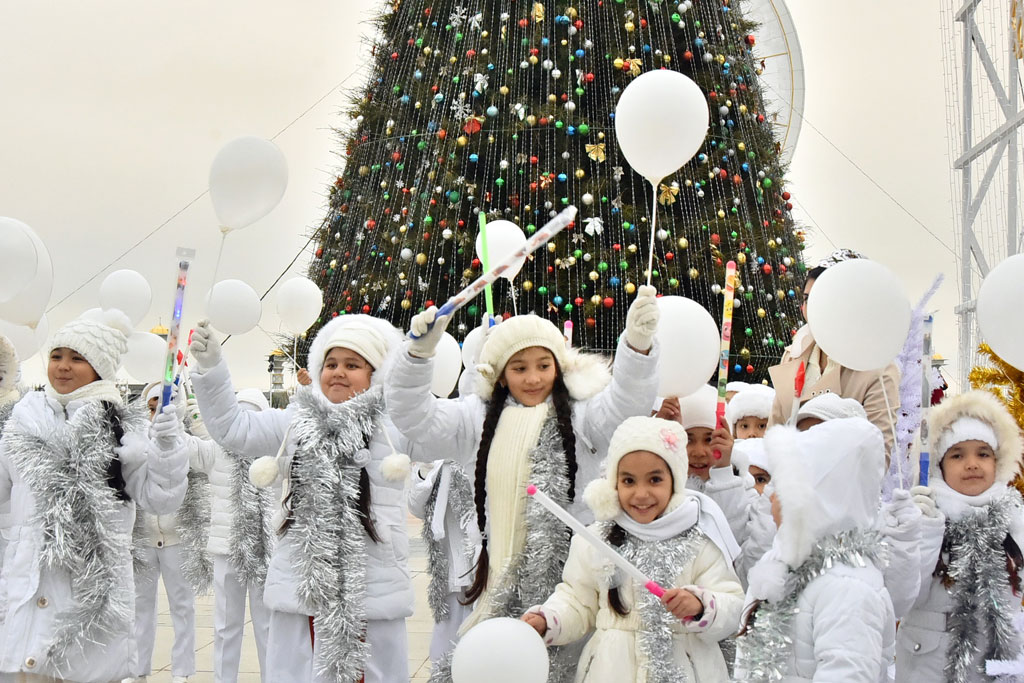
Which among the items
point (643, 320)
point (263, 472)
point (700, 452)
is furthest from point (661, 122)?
point (263, 472)

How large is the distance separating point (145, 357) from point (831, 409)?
12.6ft

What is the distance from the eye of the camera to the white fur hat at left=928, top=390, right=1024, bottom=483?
350cm

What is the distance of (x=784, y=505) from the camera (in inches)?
104

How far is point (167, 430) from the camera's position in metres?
3.87

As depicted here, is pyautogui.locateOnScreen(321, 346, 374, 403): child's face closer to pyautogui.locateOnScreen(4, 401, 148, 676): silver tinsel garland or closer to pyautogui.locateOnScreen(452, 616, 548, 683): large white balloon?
pyautogui.locateOnScreen(4, 401, 148, 676): silver tinsel garland

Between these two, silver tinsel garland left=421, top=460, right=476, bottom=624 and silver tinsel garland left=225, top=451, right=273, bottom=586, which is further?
silver tinsel garland left=225, top=451, right=273, bottom=586

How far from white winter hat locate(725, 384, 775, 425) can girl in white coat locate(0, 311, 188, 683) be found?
2.26 m

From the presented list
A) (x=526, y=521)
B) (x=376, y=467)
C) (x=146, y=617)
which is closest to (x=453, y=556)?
(x=376, y=467)

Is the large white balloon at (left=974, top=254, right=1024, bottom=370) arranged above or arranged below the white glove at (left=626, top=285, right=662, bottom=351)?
above

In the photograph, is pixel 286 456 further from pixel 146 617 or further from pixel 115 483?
pixel 146 617

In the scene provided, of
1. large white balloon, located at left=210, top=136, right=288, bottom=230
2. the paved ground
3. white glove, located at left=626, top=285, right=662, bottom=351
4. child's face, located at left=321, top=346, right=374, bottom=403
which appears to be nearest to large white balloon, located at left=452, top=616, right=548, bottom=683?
white glove, located at left=626, top=285, right=662, bottom=351

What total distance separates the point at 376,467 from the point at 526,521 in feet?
2.22

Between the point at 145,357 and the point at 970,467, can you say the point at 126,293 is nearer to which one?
the point at 145,357

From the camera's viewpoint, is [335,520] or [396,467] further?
[335,520]
